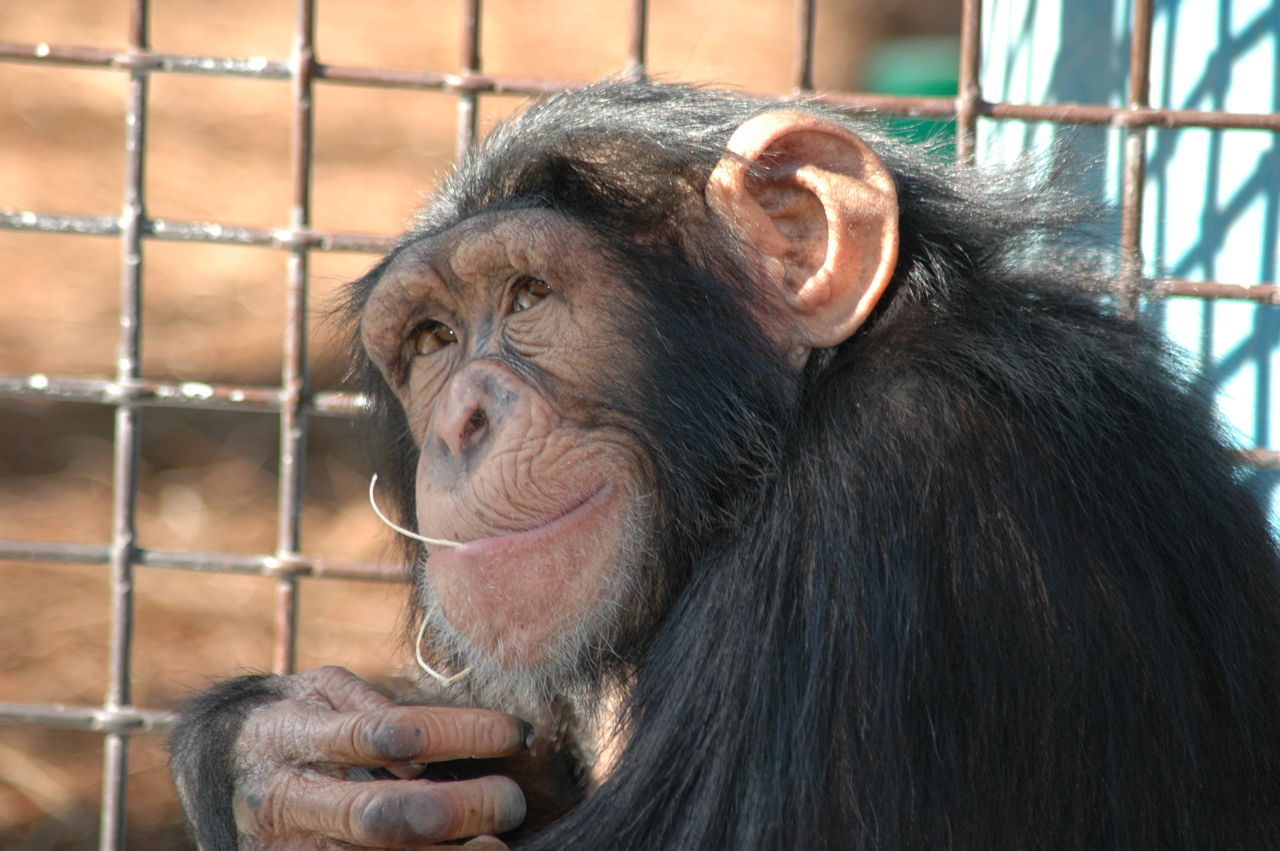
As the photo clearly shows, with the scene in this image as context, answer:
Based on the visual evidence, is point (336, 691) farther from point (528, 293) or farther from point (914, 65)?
point (914, 65)

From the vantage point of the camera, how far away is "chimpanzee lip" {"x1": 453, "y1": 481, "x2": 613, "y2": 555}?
2.13 meters

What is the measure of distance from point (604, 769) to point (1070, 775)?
111 centimetres

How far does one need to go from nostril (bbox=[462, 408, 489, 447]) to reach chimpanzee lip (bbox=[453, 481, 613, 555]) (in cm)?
17

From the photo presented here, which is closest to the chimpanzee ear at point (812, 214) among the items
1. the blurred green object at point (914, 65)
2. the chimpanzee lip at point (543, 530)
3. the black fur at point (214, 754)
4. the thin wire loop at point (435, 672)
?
the chimpanzee lip at point (543, 530)

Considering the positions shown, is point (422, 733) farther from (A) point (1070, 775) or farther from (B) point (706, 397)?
(A) point (1070, 775)

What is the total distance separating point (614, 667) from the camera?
2336 millimetres

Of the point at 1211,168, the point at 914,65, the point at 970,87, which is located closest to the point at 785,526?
the point at 970,87

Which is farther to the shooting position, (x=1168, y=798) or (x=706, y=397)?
(x=706, y=397)

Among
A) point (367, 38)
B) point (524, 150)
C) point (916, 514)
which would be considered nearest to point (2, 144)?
Result: point (367, 38)

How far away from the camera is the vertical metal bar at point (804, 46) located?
3.12 metres

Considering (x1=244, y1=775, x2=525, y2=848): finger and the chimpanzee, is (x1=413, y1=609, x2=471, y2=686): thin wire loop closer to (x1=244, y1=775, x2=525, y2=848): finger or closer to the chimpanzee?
the chimpanzee

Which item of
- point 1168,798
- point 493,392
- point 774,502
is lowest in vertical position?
point 1168,798

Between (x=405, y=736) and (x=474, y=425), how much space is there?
1.67 ft

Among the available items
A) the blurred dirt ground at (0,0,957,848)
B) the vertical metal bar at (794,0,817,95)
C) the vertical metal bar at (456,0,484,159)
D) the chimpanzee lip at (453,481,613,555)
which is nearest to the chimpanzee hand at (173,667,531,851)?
the chimpanzee lip at (453,481,613,555)
